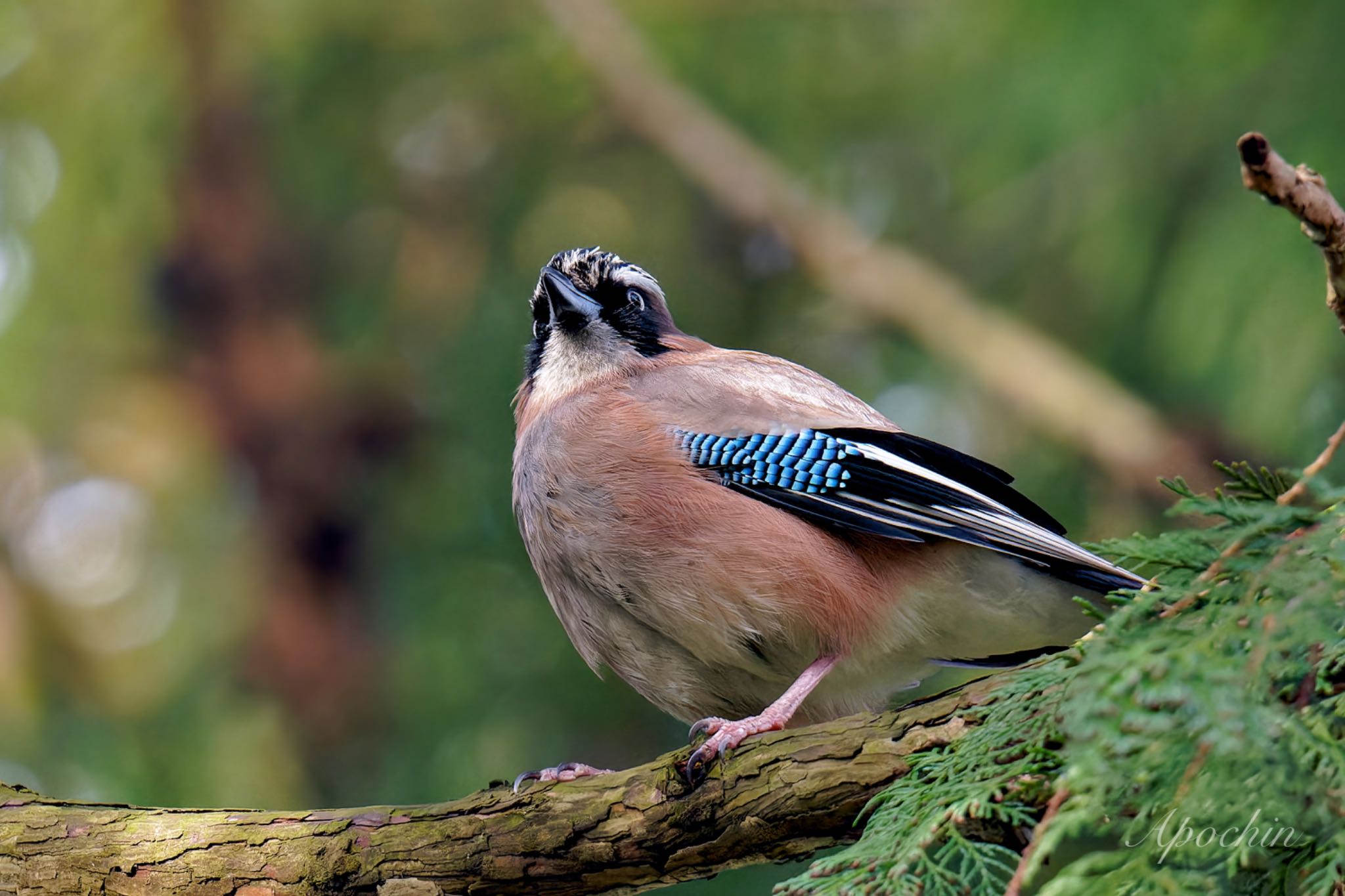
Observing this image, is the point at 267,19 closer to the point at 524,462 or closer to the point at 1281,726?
the point at 524,462

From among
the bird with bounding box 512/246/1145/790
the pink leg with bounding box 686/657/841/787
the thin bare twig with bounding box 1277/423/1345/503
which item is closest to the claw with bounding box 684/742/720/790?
the pink leg with bounding box 686/657/841/787

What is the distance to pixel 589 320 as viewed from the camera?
13.4 feet

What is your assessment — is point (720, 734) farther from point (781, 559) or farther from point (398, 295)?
point (398, 295)

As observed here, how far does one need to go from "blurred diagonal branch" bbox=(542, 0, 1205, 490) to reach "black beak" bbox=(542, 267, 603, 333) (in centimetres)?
Result: 230

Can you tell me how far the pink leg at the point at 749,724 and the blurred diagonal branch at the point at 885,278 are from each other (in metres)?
2.66

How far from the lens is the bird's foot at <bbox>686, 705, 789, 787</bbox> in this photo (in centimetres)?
246

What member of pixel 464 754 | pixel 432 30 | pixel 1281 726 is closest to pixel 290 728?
pixel 464 754

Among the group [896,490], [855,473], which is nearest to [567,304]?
[855,473]

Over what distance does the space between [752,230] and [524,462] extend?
2.94 meters

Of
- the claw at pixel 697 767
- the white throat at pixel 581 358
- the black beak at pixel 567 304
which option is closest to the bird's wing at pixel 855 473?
the white throat at pixel 581 358

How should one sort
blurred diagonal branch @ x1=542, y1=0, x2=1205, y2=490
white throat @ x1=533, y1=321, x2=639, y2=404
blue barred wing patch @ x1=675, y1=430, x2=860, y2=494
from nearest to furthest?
1. blue barred wing patch @ x1=675, y1=430, x2=860, y2=494
2. white throat @ x1=533, y1=321, x2=639, y2=404
3. blurred diagonal branch @ x1=542, y1=0, x2=1205, y2=490

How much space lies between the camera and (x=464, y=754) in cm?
561

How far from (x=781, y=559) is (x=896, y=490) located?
342 millimetres

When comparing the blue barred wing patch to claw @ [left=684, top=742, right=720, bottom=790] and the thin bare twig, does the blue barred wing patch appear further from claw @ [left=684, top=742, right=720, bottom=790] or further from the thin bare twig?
the thin bare twig
